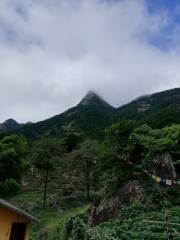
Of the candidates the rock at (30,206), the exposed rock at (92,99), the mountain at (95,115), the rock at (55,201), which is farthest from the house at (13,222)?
the exposed rock at (92,99)

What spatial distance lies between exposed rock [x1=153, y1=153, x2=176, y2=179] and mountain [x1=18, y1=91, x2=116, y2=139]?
1137 inches

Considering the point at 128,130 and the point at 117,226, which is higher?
the point at 128,130

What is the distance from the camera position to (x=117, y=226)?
42.5 feet

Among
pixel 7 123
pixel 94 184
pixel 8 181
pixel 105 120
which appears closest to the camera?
pixel 8 181

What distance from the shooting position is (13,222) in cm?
1538

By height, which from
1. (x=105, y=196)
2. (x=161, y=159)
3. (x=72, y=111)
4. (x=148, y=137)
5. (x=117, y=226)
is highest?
(x=72, y=111)

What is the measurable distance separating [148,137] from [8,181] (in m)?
13.8

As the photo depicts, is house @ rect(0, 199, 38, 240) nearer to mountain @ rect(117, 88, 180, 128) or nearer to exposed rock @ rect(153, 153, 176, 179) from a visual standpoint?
exposed rock @ rect(153, 153, 176, 179)

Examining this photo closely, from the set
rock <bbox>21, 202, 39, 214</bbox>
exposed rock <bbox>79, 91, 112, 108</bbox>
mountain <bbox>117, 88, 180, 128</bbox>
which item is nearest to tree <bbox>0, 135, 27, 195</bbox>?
rock <bbox>21, 202, 39, 214</bbox>

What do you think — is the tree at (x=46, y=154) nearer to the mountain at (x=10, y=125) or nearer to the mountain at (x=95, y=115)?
the mountain at (x=95, y=115)

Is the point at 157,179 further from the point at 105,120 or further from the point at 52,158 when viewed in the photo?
the point at 105,120

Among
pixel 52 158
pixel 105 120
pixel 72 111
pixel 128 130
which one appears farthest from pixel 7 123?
pixel 128 130

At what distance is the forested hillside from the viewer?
13498 mm

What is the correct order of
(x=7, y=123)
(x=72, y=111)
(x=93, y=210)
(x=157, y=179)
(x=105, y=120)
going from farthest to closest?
(x=7, y=123), (x=72, y=111), (x=105, y=120), (x=93, y=210), (x=157, y=179)
